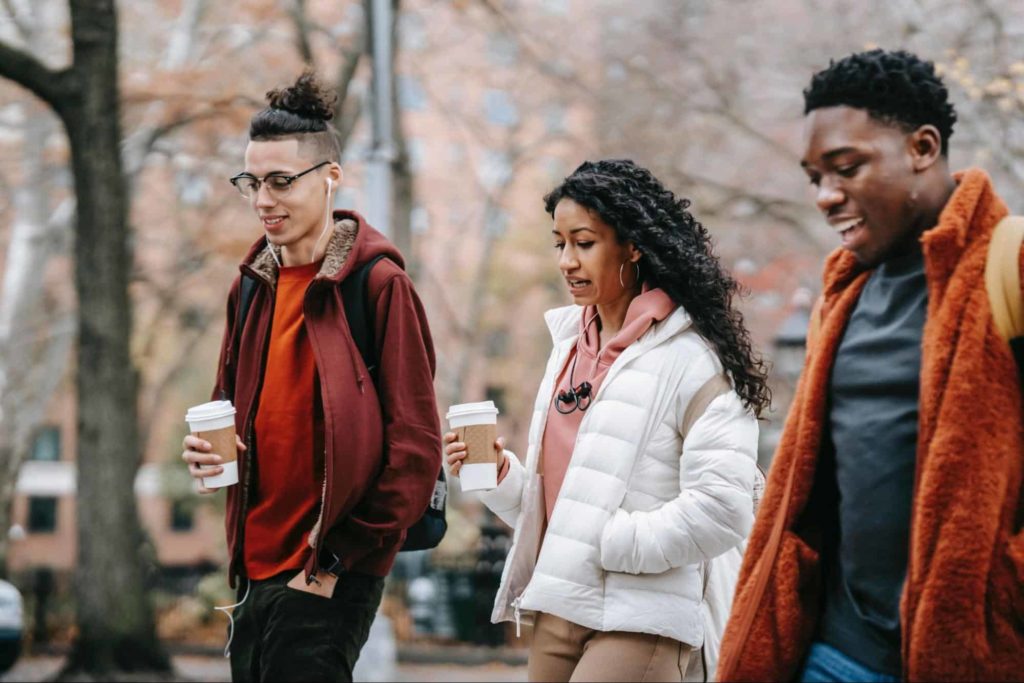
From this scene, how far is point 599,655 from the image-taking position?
12.2ft

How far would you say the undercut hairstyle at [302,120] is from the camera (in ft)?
14.1

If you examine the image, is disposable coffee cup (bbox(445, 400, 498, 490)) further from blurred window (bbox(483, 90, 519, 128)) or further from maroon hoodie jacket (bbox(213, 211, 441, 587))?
blurred window (bbox(483, 90, 519, 128))

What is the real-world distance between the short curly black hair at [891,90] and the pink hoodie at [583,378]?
1.21 metres

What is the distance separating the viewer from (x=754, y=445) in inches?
148

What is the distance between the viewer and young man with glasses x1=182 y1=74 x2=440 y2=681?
3955mm

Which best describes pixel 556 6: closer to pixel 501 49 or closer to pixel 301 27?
pixel 501 49

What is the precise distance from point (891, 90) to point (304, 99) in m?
2.22

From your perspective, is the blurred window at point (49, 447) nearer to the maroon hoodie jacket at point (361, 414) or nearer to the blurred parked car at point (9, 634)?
the blurred parked car at point (9, 634)

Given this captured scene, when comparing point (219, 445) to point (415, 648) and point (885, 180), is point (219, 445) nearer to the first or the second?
point (885, 180)

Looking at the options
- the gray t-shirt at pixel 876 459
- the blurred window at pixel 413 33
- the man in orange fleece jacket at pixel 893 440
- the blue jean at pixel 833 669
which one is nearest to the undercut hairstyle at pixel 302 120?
the man in orange fleece jacket at pixel 893 440

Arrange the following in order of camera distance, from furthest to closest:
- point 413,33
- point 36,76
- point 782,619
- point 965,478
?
point 413,33
point 36,76
point 782,619
point 965,478

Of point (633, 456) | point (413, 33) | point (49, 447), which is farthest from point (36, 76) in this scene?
point (49, 447)

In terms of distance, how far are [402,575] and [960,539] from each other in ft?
61.9

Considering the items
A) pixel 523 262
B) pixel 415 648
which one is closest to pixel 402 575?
pixel 415 648
